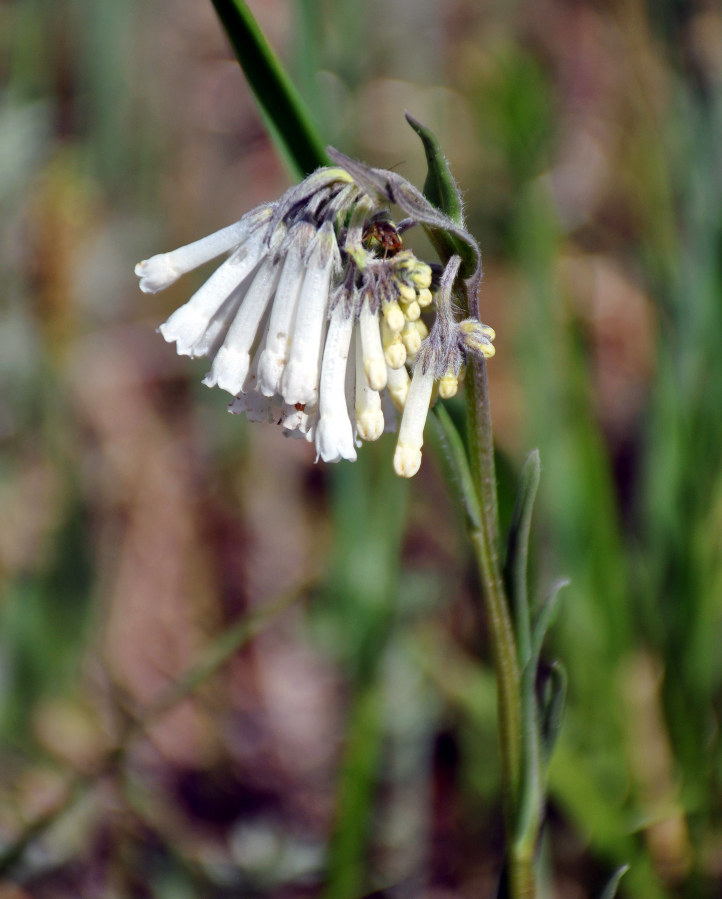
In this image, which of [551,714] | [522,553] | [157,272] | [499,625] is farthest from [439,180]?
[551,714]

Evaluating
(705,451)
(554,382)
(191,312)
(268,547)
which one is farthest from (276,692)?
(191,312)

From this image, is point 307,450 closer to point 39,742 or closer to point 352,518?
point 352,518

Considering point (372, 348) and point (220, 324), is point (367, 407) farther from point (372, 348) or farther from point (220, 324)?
point (220, 324)

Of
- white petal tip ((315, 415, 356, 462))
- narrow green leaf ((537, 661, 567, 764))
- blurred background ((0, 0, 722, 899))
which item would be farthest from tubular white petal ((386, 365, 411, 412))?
narrow green leaf ((537, 661, 567, 764))

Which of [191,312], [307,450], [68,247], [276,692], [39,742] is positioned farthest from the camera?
[307,450]

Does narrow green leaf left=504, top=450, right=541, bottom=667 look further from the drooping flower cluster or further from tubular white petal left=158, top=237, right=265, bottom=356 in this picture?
tubular white petal left=158, top=237, right=265, bottom=356

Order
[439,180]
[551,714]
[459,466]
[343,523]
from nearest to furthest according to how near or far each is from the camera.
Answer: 1. [439,180]
2. [459,466]
3. [551,714]
4. [343,523]
